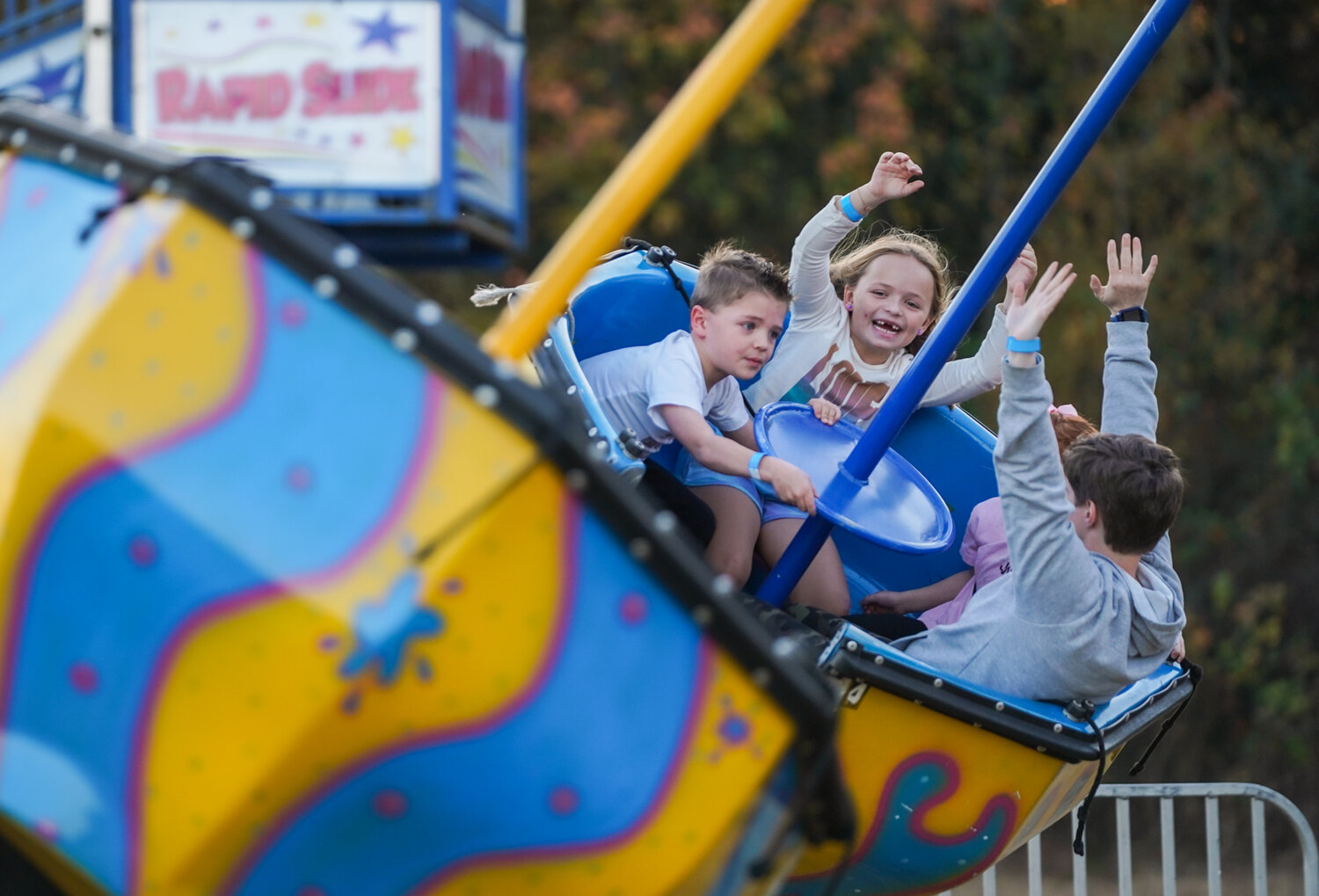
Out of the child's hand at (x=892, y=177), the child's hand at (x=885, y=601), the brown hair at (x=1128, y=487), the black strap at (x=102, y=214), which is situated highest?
the child's hand at (x=892, y=177)

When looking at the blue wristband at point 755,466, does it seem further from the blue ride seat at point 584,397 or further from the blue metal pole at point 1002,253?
the blue ride seat at point 584,397

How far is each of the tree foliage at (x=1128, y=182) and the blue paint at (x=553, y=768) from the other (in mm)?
5995

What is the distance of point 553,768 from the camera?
4.77 feet

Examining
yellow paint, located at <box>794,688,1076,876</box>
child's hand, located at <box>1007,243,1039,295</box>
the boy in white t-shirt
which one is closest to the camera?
yellow paint, located at <box>794,688,1076,876</box>

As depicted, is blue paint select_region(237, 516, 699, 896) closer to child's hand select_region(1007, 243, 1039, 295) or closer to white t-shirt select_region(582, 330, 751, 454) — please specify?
child's hand select_region(1007, 243, 1039, 295)

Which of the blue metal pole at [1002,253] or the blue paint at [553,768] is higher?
the blue metal pole at [1002,253]

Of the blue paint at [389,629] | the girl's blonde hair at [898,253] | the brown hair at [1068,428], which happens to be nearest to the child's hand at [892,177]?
the girl's blonde hair at [898,253]

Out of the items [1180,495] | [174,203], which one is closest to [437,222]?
[1180,495]

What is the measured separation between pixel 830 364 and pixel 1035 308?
3.11 feet

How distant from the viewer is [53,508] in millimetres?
1468

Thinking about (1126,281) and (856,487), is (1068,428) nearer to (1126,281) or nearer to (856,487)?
(1126,281)

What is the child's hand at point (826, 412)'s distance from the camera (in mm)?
2785

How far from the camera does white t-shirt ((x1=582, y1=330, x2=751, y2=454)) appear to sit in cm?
265

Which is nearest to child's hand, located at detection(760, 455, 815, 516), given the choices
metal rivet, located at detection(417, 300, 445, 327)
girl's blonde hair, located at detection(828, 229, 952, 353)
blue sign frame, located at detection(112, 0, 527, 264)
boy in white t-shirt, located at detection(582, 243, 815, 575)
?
boy in white t-shirt, located at detection(582, 243, 815, 575)
